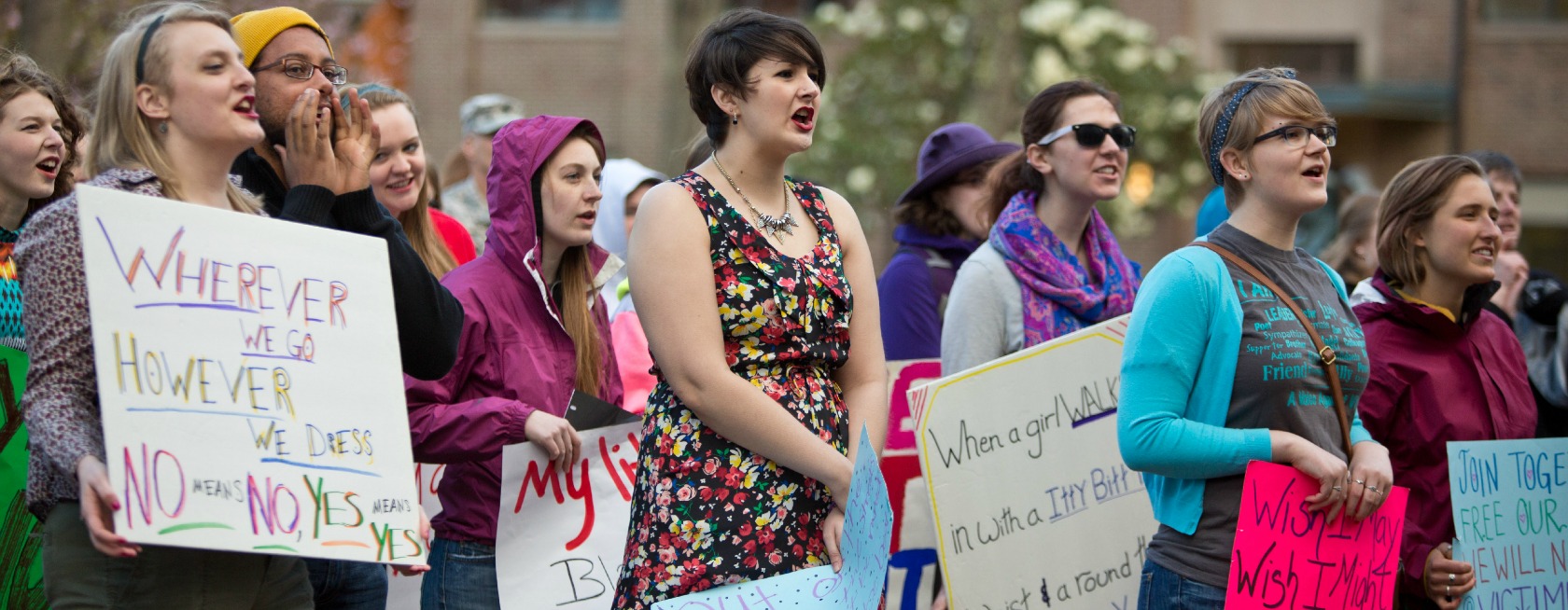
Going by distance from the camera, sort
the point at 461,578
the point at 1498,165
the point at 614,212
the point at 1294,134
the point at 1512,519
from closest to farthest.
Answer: the point at 1294,134 → the point at 461,578 → the point at 1512,519 → the point at 1498,165 → the point at 614,212

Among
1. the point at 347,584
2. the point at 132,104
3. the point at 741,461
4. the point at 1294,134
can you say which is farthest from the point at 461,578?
the point at 1294,134

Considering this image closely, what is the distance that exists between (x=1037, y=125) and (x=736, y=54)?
1970 millimetres

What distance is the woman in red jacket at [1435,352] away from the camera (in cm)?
403

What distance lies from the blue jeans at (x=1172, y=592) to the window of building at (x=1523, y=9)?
20.3m

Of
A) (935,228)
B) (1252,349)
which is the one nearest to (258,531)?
(1252,349)

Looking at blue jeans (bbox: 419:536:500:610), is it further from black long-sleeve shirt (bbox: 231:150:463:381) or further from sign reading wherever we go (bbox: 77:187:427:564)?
sign reading wherever we go (bbox: 77:187:427:564)

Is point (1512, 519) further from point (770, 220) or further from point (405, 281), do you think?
point (405, 281)

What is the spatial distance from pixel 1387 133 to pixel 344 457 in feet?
69.3

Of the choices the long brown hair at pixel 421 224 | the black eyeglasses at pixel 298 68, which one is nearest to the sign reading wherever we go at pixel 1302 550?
the black eyeglasses at pixel 298 68

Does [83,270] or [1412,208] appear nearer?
[83,270]

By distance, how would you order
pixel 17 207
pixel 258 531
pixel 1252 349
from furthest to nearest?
pixel 17 207
pixel 1252 349
pixel 258 531

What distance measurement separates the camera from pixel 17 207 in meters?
3.84

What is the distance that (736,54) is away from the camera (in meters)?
3.08

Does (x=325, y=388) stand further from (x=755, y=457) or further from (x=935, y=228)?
(x=935, y=228)
